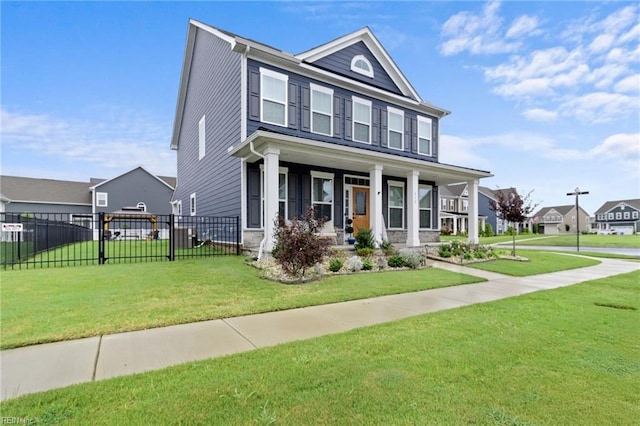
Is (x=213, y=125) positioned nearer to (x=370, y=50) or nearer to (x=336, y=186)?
(x=336, y=186)

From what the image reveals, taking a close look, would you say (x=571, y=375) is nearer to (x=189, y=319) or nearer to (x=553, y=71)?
(x=189, y=319)

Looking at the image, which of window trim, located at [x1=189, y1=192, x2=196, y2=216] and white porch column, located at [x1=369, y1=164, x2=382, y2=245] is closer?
white porch column, located at [x1=369, y1=164, x2=382, y2=245]

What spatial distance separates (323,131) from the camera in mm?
12445

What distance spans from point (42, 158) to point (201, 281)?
78.6 ft

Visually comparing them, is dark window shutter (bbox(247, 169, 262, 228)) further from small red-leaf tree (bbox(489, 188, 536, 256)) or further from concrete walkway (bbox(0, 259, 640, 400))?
small red-leaf tree (bbox(489, 188, 536, 256))

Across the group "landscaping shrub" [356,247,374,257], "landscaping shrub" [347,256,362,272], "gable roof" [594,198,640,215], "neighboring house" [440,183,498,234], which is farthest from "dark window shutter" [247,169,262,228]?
"gable roof" [594,198,640,215]

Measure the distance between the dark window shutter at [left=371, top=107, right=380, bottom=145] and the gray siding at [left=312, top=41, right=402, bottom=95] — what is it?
4.35 ft

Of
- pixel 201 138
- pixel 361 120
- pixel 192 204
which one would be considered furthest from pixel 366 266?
pixel 192 204

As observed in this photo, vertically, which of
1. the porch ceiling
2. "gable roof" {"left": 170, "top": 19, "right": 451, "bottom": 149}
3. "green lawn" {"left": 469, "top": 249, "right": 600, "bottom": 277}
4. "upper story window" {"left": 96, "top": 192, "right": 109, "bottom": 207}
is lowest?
"green lawn" {"left": 469, "top": 249, "right": 600, "bottom": 277}

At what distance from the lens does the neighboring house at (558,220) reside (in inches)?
2355

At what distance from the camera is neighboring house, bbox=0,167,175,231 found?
95.2 ft

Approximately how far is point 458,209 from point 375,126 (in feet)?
112

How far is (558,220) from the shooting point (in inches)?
2384

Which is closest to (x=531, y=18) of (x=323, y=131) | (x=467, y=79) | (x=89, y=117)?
(x=467, y=79)
